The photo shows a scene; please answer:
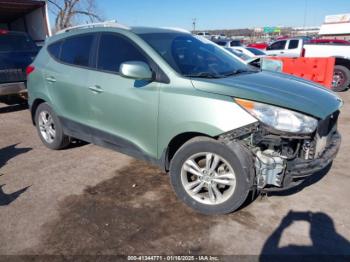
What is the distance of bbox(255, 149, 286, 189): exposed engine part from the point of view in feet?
9.11

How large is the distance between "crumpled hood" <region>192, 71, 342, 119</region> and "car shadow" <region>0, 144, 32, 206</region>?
237 centimetres

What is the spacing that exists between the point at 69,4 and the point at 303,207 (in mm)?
30782

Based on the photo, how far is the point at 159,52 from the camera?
135 inches

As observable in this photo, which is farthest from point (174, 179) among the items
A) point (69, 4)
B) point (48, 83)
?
point (69, 4)

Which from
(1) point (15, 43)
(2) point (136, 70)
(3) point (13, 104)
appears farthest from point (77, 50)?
(3) point (13, 104)

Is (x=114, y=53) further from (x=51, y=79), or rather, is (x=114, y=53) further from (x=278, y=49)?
(x=278, y=49)

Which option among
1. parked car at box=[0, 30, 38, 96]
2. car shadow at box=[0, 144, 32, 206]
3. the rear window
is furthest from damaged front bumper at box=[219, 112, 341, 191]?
the rear window

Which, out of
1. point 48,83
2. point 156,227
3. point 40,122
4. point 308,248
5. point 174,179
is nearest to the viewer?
point 308,248

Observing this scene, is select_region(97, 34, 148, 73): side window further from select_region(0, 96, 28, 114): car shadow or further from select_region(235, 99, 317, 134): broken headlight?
select_region(0, 96, 28, 114): car shadow

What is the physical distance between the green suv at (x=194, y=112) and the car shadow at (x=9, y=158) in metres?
1.08

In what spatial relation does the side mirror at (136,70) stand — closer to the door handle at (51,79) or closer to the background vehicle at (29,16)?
the door handle at (51,79)

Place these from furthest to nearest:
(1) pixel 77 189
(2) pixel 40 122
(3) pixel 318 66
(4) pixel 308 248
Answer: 1. (3) pixel 318 66
2. (2) pixel 40 122
3. (1) pixel 77 189
4. (4) pixel 308 248

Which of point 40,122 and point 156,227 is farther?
point 40,122

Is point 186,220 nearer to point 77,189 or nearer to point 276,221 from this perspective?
point 276,221
